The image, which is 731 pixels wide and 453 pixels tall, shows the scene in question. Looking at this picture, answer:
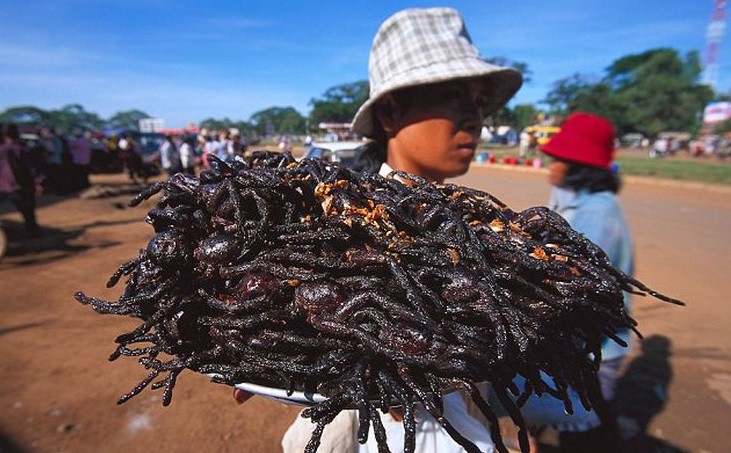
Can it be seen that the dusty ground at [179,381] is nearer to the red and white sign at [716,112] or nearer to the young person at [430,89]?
the young person at [430,89]

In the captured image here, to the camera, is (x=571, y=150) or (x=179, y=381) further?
(x=179, y=381)

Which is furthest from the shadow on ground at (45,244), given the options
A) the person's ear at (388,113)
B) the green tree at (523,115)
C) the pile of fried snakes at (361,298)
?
the green tree at (523,115)

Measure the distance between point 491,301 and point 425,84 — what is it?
134 centimetres

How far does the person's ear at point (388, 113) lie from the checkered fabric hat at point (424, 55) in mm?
50

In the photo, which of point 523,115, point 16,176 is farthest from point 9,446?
point 523,115

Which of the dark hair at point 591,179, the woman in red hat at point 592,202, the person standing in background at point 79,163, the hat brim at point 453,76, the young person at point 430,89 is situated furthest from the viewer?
the person standing in background at point 79,163

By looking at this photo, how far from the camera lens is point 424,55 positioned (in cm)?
208

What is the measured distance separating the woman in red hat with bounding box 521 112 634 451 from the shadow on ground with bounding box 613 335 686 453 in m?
0.66

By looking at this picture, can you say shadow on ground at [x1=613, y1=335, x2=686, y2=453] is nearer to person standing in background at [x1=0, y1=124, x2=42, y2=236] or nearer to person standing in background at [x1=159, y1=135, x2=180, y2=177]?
person standing in background at [x1=0, y1=124, x2=42, y2=236]

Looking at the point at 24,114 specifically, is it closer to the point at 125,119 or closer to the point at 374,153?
the point at 125,119

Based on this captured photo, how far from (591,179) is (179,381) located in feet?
12.4

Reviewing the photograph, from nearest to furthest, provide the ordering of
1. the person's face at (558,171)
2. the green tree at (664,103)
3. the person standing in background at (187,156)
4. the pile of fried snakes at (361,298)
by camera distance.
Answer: the pile of fried snakes at (361,298) → the person's face at (558,171) → the person standing in background at (187,156) → the green tree at (664,103)

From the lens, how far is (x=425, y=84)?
207cm

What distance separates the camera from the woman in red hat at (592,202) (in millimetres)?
2883
